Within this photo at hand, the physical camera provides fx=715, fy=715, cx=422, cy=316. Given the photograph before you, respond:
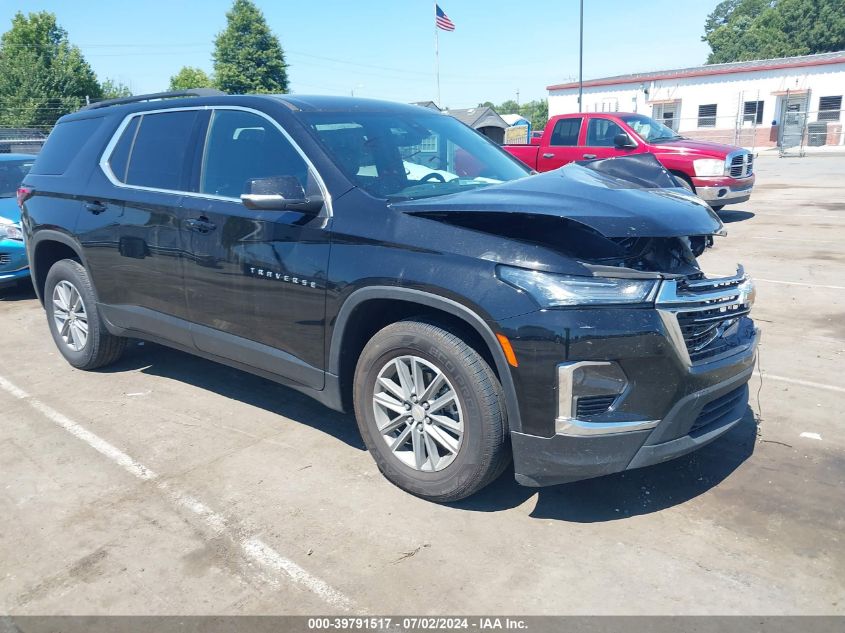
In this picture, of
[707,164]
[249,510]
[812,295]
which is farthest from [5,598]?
[707,164]

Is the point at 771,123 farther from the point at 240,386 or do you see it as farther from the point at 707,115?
the point at 240,386

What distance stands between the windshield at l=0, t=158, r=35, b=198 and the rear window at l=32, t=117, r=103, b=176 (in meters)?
3.92

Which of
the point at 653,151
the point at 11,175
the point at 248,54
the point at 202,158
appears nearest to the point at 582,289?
the point at 202,158

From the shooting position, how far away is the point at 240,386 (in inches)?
206

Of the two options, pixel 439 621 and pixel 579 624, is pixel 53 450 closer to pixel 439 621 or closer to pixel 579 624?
pixel 439 621

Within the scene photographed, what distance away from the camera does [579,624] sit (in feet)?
8.63

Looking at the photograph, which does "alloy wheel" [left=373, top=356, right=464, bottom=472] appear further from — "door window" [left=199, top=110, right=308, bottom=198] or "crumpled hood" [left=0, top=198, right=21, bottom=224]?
"crumpled hood" [left=0, top=198, right=21, bottom=224]

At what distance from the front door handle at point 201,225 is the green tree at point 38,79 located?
45.2m

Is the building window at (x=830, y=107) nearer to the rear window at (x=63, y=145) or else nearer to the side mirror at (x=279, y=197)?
the rear window at (x=63, y=145)

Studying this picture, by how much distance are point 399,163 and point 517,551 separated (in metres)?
2.14

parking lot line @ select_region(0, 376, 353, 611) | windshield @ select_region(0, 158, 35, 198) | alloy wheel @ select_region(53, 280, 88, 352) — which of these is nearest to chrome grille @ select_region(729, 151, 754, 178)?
alloy wheel @ select_region(53, 280, 88, 352)

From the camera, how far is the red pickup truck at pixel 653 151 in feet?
40.8

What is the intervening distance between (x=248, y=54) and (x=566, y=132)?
58753mm

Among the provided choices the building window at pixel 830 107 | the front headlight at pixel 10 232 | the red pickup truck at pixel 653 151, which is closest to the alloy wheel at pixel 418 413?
the front headlight at pixel 10 232
